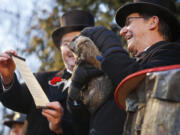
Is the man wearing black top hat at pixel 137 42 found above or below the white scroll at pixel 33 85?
above

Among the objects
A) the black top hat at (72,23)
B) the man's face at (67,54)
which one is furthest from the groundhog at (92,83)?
the black top hat at (72,23)

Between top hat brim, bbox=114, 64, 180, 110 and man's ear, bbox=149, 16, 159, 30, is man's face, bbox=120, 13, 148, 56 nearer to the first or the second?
man's ear, bbox=149, 16, 159, 30

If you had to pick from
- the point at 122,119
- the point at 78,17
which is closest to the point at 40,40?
the point at 78,17

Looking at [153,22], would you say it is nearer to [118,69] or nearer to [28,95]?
[118,69]

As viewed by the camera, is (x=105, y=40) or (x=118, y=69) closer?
(x=118, y=69)

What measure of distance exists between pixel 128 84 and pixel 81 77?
0.46 metres

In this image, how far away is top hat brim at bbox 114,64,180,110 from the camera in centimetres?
213

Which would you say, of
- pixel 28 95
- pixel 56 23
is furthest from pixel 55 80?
pixel 56 23

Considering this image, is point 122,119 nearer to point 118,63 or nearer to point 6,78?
point 118,63

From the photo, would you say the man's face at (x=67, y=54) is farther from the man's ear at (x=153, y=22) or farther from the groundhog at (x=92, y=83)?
the groundhog at (x=92, y=83)

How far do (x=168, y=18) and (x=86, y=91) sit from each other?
1.27 meters

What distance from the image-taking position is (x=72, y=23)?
480 centimetres

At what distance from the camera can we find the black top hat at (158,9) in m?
3.09

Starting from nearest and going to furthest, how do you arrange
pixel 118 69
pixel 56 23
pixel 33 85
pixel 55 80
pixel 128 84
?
pixel 128 84 < pixel 118 69 < pixel 33 85 < pixel 55 80 < pixel 56 23
